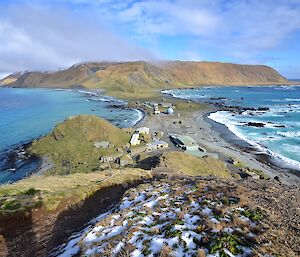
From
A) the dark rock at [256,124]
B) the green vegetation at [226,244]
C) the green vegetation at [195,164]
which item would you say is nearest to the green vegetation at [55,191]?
the green vegetation at [226,244]

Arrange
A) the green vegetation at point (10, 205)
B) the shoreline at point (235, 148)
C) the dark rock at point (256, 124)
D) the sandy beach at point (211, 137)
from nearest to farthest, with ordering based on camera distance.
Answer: the green vegetation at point (10, 205), the shoreline at point (235, 148), the sandy beach at point (211, 137), the dark rock at point (256, 124)

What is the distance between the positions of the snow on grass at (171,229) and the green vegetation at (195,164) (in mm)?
22529

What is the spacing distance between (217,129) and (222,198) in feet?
205

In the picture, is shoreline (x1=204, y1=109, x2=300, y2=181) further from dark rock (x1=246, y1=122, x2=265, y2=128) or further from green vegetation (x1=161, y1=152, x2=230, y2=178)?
green vegetation (x1=161, y1=152, x2=230, y2=178)

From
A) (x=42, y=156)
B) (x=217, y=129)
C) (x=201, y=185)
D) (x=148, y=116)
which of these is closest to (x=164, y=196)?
(x=201, y=185)

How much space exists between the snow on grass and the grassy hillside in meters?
31.6

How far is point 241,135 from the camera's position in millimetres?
67812

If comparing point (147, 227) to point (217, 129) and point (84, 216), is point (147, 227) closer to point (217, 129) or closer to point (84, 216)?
point (84, 216)

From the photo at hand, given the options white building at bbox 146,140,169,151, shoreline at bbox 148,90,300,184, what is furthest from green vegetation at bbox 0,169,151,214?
white building at bbox 146,140,169,151

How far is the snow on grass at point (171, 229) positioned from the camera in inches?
383

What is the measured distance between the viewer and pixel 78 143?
53.2m

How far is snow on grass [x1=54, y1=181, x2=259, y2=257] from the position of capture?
31.9ft

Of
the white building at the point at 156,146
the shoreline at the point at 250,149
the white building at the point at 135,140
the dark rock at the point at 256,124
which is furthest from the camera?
the dark rock at the point at 256,124

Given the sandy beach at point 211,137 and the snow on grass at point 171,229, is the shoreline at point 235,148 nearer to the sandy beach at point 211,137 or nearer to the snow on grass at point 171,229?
the sandy beach at point 211,137
